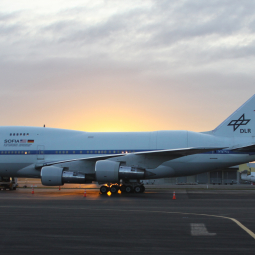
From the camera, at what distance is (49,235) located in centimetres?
926

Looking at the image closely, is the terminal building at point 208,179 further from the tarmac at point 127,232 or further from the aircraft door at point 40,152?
the tarmac at point 127,232

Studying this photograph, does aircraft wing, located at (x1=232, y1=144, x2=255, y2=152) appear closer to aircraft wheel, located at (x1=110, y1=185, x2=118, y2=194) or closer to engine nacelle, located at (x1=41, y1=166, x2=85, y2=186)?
aircraft wheel, located at (x1=110, y1=185, x2=118, y2=194)

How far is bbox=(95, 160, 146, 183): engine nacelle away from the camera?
77.6ft

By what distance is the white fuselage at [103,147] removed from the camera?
26688 mm

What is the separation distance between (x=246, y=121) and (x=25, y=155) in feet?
59.2

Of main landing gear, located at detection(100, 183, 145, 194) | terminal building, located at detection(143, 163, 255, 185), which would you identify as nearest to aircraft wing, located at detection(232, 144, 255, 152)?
main landing gear, located at detection(100, 183, 145, 194)

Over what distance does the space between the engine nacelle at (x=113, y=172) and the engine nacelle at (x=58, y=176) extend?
1.59 m

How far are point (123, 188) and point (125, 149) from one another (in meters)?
3.02

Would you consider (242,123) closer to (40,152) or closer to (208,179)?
(40,152)

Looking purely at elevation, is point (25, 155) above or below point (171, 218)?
above

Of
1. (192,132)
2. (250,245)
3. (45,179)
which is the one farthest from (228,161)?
(250,245)

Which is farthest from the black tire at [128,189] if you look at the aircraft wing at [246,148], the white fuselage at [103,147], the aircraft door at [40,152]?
the aircraft wing at [246,148]

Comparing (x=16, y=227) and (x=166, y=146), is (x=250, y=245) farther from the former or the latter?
(x=166, y=146)

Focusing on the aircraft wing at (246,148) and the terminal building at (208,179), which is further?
the terminal building at (208,179)
